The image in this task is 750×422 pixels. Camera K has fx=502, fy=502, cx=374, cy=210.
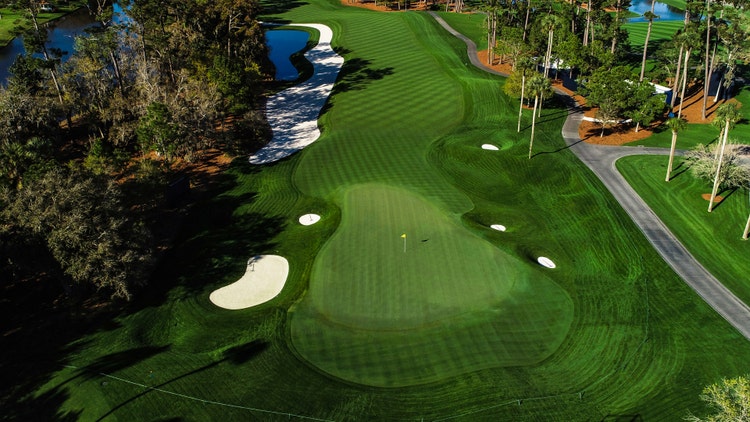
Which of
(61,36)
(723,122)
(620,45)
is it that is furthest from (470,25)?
(61,36)

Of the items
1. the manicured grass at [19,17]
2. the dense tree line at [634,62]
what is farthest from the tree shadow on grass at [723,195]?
the manicured grass at [19,17]

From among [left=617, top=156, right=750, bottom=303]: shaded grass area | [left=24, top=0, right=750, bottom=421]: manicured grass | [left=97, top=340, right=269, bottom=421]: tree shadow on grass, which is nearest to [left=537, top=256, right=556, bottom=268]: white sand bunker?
[left=24, top=0, right=750, bottom=421]: manicured grass

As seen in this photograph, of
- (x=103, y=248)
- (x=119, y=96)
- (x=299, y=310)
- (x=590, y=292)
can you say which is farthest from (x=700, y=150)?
(x=119, y=96)

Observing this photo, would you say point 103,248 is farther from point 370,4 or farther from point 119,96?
point 370,4

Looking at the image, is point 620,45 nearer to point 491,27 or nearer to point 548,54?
point 548,54

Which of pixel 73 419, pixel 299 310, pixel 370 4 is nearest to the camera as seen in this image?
pixel 73 419
